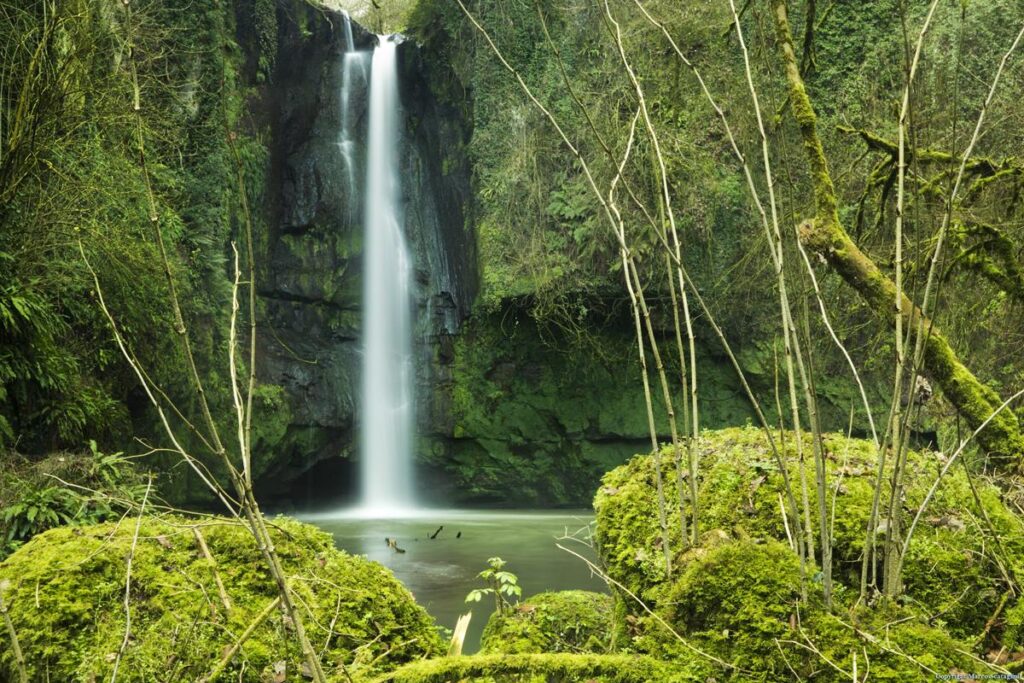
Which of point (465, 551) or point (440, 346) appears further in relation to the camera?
point (440, 346)

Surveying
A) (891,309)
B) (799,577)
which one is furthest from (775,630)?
(891,309)

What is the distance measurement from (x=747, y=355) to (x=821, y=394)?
1.29m

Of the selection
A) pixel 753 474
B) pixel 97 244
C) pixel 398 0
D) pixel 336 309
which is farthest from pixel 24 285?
pixel 398 0

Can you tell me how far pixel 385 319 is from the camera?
583 inches

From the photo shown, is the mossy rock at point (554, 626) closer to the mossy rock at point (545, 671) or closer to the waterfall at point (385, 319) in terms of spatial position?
the mossy rock at point (545, 671)

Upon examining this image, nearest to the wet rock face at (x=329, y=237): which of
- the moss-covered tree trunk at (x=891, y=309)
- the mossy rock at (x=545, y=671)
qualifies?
the moss-covered tree trunk at (x=891, y=309)

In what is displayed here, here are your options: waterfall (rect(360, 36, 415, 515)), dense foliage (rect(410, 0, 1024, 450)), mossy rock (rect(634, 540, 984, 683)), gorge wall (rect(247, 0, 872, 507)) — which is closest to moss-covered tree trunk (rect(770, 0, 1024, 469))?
mossy rock (rect(634, 540, 984, 683))

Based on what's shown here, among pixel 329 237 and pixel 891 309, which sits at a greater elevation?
pixel 329 237

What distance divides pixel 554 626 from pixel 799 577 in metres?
1.43

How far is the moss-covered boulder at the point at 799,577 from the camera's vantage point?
6.11 feet

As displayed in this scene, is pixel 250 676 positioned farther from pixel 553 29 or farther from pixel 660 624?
pixel 553 29

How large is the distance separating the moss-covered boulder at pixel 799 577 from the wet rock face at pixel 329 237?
11.7 metres

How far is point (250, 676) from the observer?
2160mm

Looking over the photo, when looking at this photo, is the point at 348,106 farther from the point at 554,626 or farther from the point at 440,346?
the point at 554,626
